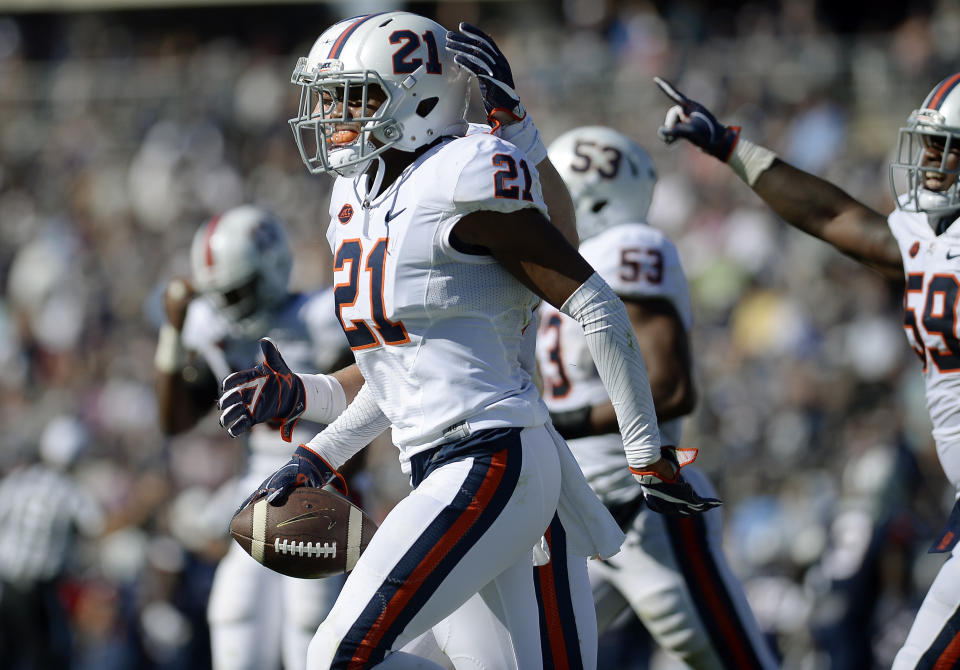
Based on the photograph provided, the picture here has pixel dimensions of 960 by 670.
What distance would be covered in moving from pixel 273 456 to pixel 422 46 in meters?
2.29

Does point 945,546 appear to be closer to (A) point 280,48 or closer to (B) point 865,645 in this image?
(B) point 865,645

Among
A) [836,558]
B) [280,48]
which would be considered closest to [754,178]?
[836,558]

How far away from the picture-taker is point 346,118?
327 cm

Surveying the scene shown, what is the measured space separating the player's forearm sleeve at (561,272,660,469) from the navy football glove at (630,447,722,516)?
0.15ft

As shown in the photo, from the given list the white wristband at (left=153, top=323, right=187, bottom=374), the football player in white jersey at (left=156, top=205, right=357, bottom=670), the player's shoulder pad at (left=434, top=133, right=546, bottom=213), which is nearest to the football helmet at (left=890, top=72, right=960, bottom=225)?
the player's shoulder pad at (left=434, top=133, right=546, bottom=213)

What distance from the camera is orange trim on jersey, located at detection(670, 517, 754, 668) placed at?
14.3 ft

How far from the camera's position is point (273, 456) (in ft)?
17.1

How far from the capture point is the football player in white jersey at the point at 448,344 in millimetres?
3014

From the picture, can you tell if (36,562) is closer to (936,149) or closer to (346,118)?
(346,118)

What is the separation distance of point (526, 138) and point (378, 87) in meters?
0.50

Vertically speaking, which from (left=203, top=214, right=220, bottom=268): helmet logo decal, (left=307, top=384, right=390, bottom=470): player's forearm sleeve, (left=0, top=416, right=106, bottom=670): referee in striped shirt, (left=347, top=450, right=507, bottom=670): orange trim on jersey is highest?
(left=203, top=214, right=220, bottom=268): helmet logo decal

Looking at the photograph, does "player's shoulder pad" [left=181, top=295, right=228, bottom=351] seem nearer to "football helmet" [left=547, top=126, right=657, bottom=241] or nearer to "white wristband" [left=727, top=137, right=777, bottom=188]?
"football helmet" [left=547, top=126, right=657, bottom=241]

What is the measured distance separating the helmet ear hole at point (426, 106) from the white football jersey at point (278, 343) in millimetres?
1988

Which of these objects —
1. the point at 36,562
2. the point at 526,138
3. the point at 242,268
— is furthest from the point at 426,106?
the point at 36,562
